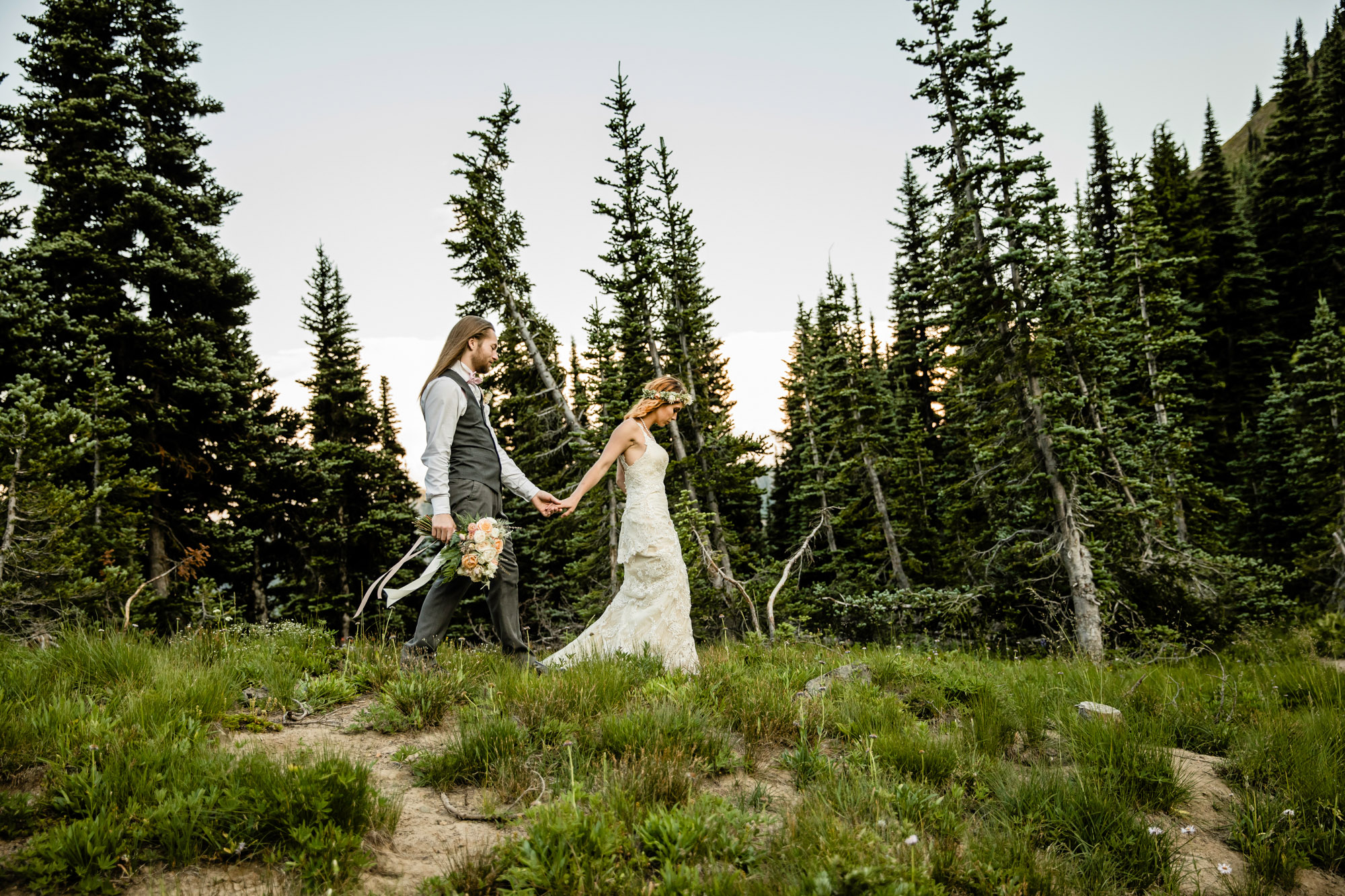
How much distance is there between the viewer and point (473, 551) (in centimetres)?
463

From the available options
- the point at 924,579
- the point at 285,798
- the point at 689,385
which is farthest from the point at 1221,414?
the point at 285,798

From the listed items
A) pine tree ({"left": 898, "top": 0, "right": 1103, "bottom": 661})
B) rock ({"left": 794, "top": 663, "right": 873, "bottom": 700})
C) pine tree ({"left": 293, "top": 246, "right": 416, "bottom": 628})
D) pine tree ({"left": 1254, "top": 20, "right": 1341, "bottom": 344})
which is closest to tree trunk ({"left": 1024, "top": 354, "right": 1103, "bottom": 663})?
pine tree ({"left": 898, "top": 0, "right": 1103, "bottom": 661})

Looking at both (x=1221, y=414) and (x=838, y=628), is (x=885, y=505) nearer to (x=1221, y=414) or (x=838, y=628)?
(x=838, y=628)

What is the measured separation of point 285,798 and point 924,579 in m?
28.3

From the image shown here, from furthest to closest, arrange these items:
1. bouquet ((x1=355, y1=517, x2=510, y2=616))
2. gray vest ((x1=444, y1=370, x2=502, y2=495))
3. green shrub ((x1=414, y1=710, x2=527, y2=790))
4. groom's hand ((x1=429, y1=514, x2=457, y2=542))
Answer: gray vest ((x1=444, y1=370, x2=502, y2=495))
groom's hand ((x1=429, y1=514, x2=457, y2=542))
bouquet ((x1=355, y1=517, x2=510, y2=616))
green shrub ((x1=414, y1=710, x2=527, y2=790))

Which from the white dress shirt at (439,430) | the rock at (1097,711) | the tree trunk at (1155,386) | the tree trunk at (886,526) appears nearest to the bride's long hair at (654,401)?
the white dress shirt at (439,430)

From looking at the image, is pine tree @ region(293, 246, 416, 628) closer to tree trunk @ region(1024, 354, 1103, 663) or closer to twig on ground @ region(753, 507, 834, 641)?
twig on ground @ region(753, 507, 834, 641)

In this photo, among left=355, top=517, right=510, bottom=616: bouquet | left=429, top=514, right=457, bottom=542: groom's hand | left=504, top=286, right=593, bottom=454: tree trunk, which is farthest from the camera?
left=504, top=286, right=593, bottom=454: tree trunk

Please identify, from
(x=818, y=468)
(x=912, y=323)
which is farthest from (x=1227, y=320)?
(x=818, y=468)

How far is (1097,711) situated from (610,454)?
4069 millimetres

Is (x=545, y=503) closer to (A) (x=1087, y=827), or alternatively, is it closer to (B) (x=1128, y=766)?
(A) (x=1087, y=827)

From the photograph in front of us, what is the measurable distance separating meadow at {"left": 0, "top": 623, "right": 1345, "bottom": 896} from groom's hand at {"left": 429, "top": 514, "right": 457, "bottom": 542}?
873 mm

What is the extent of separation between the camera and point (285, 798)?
2482 mm

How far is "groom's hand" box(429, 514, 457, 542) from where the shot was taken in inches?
188
